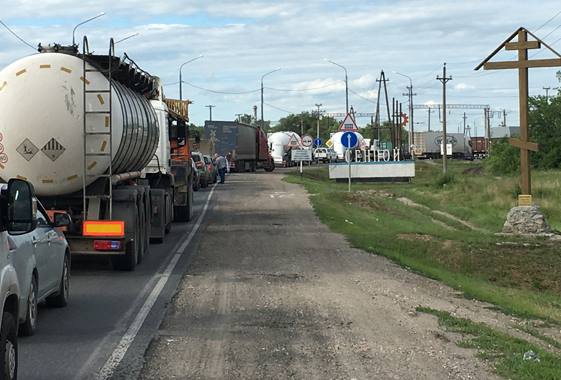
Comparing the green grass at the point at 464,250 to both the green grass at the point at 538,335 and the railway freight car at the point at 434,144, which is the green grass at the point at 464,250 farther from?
the railway freight car at the point at 434,144

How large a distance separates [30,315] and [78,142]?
4.56 metres

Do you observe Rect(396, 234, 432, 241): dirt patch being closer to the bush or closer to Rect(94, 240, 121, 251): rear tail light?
Rect(94, 240, 121, 251): rear tail light

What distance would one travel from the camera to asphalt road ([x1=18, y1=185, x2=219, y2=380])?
6820 millimetres

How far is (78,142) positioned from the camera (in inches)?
471

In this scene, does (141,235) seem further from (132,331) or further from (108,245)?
(132,331)

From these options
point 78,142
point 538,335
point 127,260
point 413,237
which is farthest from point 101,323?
point 413,237

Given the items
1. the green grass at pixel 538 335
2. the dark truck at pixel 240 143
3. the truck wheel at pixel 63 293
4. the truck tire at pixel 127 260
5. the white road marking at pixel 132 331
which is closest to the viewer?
the white road marking at pixel 132 331

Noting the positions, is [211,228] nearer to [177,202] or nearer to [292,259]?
[177,202]

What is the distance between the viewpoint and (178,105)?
72.7ft

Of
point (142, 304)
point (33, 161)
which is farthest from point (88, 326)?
point (33, 161)


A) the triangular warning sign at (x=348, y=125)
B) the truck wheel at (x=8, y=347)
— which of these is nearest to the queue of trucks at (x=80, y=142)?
the truck wheel at (x=8, y=347)

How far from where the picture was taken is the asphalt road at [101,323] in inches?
269

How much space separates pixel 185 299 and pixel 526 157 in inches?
488

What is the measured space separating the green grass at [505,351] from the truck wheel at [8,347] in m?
3.96
